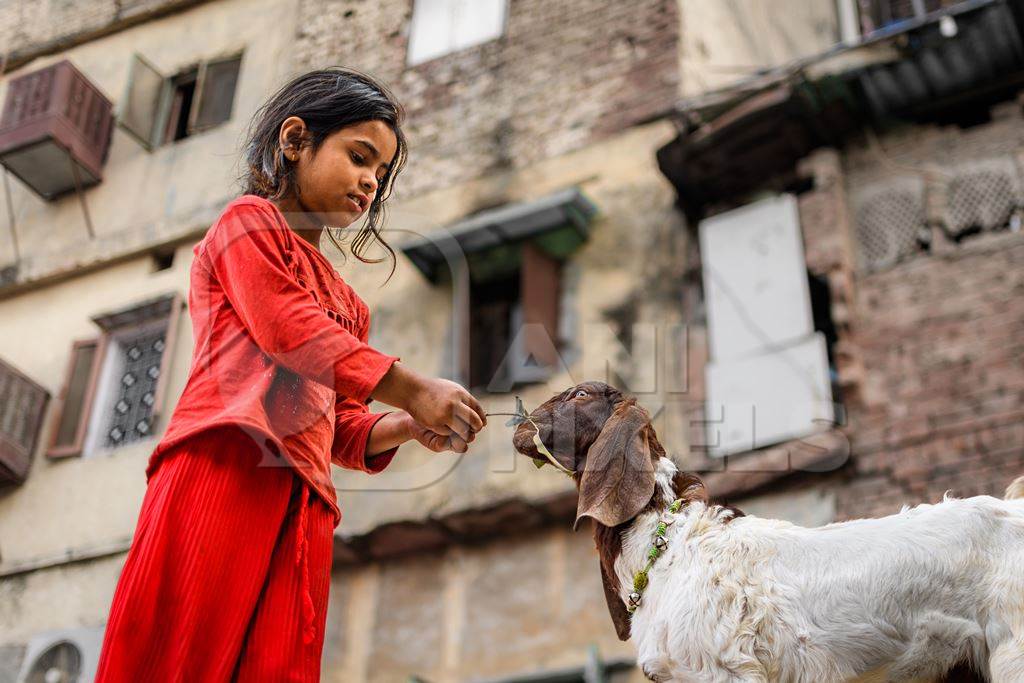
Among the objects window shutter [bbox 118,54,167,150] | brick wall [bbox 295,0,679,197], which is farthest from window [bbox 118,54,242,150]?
brick wall [bbox 295,0,679,197]

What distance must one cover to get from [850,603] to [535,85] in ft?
34.6

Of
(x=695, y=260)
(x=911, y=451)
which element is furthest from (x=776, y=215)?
(x=911, y=451)

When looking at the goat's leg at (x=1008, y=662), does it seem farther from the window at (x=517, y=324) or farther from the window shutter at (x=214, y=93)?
the window shutter at (x=214, y=93)

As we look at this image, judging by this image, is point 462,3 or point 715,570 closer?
point 715,570

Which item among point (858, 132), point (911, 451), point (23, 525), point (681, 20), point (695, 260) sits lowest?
point (911, 451)

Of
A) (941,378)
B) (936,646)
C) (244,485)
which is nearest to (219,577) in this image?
(244,485)

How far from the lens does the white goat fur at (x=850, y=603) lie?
10.7ft

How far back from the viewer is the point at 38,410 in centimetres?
1393

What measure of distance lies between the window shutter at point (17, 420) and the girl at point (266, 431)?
10.8 meters

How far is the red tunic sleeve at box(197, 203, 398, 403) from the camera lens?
327cm

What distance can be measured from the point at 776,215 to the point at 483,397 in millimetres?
2949

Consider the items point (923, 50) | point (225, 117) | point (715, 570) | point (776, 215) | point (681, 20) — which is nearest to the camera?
point (715, 570)

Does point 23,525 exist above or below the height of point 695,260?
below

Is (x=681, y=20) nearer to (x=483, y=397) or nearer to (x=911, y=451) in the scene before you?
(x=483, y=397)
